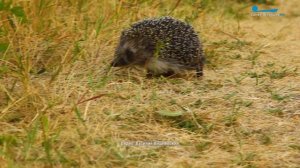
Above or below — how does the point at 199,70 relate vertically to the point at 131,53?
below

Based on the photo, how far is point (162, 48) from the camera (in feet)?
15.1

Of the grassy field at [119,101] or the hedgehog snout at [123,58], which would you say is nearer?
the grassy field at [119,101]

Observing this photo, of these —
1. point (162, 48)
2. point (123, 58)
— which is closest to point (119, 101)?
point (123, 58)

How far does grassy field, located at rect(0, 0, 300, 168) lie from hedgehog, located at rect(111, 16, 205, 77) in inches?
5.9

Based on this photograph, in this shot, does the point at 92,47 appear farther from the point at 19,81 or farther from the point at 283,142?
the point at 283,142

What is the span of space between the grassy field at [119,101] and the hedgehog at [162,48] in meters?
0.15

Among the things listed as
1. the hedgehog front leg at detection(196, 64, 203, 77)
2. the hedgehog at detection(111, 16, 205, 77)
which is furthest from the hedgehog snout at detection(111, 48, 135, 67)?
the hedgehog front leg at detection(196, 64, 203, 77)

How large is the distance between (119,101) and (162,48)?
3.78ft

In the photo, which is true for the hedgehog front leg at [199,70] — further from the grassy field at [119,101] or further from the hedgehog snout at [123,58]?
the hedgehog snout at [123,58]

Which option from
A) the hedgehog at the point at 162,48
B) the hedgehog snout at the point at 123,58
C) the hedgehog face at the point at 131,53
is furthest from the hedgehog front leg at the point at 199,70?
the hedgehog snout at the point at 123,58

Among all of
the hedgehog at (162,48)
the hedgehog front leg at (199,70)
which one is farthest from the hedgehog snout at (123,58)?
the hedgehog front leg at (199,70)

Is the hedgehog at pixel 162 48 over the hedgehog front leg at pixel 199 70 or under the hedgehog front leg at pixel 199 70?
over

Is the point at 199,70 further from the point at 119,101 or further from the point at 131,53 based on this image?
the point at 119,101

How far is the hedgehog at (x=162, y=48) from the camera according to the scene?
4.58 meters
